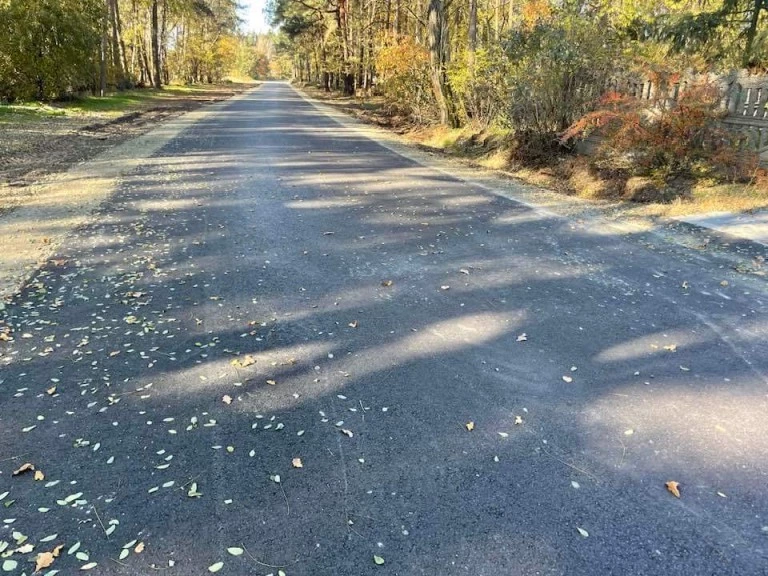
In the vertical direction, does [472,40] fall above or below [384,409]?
above

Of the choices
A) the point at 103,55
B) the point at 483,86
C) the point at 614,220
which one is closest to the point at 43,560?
the point at 614,220

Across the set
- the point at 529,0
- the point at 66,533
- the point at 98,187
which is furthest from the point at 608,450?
the point at 529,0

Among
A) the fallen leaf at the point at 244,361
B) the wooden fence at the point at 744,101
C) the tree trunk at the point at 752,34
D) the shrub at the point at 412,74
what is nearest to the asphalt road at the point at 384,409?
the fallen leaf at the point at 244,361

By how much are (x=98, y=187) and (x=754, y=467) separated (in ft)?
33.2

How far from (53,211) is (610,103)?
9.25 metres

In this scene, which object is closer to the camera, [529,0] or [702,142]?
[702,142]

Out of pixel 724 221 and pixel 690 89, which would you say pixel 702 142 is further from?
pixel 724 221

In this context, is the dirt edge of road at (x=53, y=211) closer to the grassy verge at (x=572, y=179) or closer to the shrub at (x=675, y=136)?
the grassy verge at (x=572, y=179)

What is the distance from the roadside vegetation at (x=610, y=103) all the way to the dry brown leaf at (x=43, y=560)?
8645 mm

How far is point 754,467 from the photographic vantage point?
300 centimetres

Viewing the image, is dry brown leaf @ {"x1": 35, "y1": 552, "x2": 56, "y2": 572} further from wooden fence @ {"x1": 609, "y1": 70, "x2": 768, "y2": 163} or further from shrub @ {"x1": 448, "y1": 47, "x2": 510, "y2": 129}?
shrub @ {"x1": 448, "y1": 47, "x2": 510, "y2": 129}

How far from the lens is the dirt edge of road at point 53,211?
5969 millimetres

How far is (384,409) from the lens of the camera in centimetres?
351

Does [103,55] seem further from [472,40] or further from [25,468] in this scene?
[25,468]
